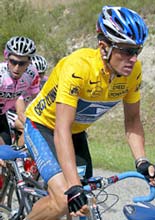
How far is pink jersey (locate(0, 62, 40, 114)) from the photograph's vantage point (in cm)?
671

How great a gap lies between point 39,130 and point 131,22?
1.10 meters

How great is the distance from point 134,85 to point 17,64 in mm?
2400

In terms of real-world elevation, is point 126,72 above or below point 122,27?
below

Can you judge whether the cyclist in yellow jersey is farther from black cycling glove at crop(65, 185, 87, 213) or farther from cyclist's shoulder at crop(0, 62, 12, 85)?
cyclist's shoulder at crop(0, 62, 12, 85)

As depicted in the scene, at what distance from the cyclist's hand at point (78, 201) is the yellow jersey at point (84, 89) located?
2.17 ft

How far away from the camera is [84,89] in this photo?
3852mm

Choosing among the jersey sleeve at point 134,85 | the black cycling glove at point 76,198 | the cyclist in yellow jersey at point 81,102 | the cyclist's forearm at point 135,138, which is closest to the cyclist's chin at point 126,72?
the cyclist in yellow jersey at point 81,102

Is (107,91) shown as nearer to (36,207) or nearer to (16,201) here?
(36,207)

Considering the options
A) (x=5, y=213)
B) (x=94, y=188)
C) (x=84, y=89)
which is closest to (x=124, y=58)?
(x=84, y=89)

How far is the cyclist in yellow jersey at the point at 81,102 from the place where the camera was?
361 cm

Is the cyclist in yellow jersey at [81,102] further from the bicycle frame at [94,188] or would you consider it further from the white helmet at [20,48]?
the white helmet at [20,48]

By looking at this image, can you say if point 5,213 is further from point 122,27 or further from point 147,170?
point 122,27

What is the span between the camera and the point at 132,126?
4250 mm

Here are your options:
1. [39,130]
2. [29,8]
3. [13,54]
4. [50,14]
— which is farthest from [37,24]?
[39,130]
